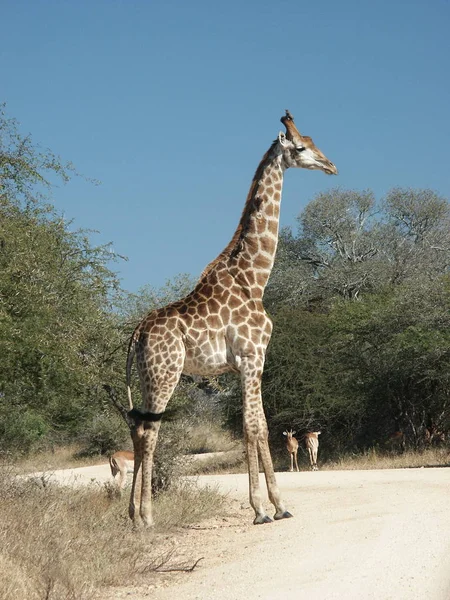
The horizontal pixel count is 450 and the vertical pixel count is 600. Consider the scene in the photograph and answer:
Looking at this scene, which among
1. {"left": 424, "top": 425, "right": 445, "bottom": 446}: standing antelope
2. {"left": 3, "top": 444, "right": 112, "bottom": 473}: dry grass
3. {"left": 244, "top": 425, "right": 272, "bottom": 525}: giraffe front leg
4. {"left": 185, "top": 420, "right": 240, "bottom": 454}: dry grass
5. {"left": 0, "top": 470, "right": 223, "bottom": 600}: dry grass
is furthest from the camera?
{"left": 185, "top": 420, "right": 240, "bottom": 454}: dry grass

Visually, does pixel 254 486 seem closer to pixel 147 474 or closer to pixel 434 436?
pixel 147 474

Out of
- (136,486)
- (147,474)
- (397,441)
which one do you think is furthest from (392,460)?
(147,474)

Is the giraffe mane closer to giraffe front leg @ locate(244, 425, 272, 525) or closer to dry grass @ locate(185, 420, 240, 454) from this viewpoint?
giraffe front leg @ locate(244, 425, 272, 525)

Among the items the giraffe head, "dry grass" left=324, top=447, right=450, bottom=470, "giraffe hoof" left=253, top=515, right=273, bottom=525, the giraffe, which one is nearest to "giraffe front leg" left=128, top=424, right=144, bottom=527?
the giraffe

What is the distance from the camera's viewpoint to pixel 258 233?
12609 mm

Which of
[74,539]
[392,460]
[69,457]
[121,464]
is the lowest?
[74,539]

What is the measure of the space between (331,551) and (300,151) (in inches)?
224

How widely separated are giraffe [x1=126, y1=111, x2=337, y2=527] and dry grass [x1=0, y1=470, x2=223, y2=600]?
76 centimetres

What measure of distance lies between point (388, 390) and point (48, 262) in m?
13.1

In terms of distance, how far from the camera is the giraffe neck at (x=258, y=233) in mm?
12461

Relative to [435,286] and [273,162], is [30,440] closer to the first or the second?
[435,286]

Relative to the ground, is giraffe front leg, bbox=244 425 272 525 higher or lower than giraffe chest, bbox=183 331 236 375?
lower

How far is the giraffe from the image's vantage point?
1172 centimetres

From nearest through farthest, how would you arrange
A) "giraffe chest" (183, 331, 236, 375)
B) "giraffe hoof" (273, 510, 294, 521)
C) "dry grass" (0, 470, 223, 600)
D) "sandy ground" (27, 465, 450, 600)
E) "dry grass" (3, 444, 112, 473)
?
1. "sandy ground" (27, 465, 450, 600)
2. "dry grass" (0, 470, 223, 600)
3. "giraffe hoof" (273, 510, 294, 521)
4. "giraffe chest" (183, 331, 236, 375)
5. "dry grass" (3, 444, 112, 473)
